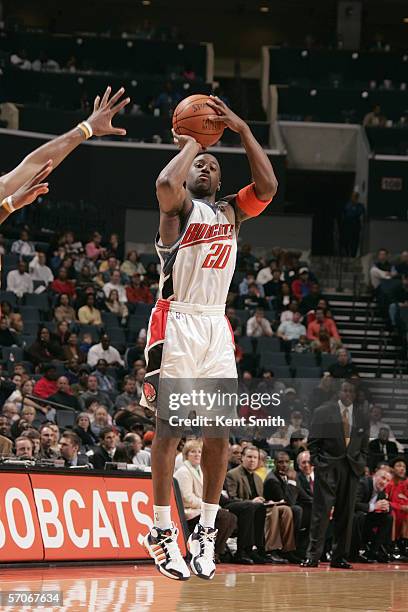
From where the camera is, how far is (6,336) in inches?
731

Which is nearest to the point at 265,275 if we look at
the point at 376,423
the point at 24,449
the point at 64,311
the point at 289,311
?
the point at 289,311

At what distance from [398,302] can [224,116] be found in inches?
721

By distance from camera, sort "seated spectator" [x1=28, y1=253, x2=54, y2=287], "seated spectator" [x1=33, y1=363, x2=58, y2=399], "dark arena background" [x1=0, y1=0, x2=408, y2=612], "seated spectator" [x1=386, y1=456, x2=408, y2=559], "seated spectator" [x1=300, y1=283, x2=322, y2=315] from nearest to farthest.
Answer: "dark arena background" [x1=0, y1=0, x2=408, y2=612] → "seated spectator" [x1=386, y1=456, x2=408, y2=559] → "seated spectator" [x1=33, y1=363, x2=58, y2=399] → "seated spectator" [x1=28, y1=253, x2=54, y2=287] → "seated spectator" [x1=300, y1=283, x2=322, y2=315]

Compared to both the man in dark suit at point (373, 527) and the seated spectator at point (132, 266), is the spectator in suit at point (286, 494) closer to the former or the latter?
the man in dark suit at point (373, 527)

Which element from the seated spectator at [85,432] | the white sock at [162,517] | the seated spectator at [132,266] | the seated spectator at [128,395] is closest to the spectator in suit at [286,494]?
the seated spectator at [85,432]

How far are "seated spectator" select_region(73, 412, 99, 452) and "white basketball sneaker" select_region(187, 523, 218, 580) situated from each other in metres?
7.96

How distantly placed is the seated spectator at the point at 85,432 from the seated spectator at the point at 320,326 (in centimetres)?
744

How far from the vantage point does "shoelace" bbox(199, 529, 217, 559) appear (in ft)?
22.4

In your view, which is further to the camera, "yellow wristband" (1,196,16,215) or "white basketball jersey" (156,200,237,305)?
"white basketball jersey" (156,200,237,305)

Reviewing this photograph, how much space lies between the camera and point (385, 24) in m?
36.5

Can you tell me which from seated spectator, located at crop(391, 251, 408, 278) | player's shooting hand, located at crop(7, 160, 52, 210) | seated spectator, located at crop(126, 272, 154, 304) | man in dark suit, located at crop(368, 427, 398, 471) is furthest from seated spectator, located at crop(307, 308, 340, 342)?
player's shooting hand, located at crop(7, 160, 52, 210)

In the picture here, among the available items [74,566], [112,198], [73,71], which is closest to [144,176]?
[112,198]

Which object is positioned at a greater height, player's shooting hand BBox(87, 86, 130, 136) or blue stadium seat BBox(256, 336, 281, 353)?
player's shooting hand BBox(87, 86, 130, 136)

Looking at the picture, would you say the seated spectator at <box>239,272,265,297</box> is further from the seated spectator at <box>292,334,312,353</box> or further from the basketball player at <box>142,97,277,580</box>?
the basketball player at <box>142,97,277,580</box>
